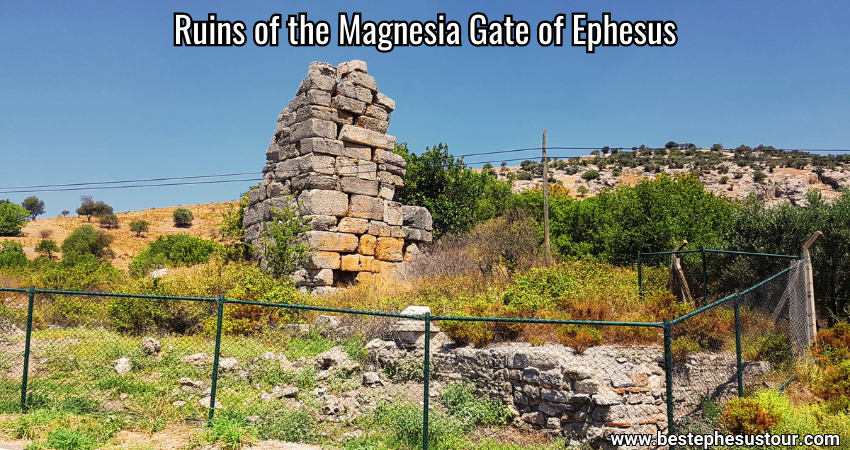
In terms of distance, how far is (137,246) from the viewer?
4309 centimetres

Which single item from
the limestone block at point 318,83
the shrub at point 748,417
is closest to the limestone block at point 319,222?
the limestone block at point 318,83

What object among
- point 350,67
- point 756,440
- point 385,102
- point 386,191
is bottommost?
point 756,440

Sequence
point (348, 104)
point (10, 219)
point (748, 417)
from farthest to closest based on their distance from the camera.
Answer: point (10, 219) → point (348, 104) → point (748, 417)

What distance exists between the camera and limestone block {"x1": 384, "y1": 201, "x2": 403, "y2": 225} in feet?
51.6

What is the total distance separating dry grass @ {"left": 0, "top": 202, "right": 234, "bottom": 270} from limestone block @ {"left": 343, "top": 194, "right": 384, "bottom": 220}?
2470 cm

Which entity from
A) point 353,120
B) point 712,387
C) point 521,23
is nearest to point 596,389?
point 712,387

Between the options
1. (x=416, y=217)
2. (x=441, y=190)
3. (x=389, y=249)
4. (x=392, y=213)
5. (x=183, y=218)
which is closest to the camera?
(x=389, y=249)

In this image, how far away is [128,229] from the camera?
4925cm

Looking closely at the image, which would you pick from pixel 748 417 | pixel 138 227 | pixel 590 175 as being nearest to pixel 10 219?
pixel 138 227

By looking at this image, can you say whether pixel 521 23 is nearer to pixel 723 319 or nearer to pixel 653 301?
pixel 653 301

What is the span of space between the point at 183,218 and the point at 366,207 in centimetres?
4308

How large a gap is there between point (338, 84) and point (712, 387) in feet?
36.9

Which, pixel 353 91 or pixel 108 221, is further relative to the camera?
pixel 108 221

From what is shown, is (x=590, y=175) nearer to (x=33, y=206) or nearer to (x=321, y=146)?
(x=321, y=146)
